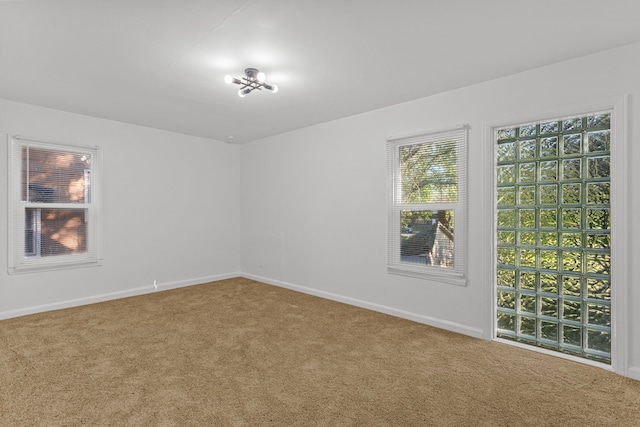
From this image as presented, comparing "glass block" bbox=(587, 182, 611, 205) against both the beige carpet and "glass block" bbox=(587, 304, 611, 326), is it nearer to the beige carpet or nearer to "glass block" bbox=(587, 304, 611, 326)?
"glass block" bbox=(587, 304, 611, 326)

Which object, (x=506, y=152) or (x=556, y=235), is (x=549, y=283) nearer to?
(x=556, y=235)

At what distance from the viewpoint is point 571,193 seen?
2.73 metres

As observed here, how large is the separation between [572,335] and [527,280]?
20.9 inches

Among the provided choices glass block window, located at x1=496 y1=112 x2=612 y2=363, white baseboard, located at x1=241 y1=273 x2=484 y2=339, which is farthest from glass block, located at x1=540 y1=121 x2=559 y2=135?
white baseboard, located at x1=241 y1=273 x2=484 y2=339

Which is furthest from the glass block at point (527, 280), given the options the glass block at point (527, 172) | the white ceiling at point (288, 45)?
the white ceiling at point (288, 45)

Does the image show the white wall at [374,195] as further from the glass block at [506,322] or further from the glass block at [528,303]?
the glass block at [528,303]

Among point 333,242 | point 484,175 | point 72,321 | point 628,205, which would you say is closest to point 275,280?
point 333,242

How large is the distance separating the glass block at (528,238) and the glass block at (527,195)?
0.91 ft

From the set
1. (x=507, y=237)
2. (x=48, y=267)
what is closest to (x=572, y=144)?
(x=507, y=237)

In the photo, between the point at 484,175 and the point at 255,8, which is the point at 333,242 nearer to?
the point at 484,175

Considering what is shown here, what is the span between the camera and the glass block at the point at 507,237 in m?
3.05

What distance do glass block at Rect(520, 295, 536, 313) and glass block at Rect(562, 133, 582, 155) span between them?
1.32 m

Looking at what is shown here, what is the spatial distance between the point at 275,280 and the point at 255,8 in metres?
4.01

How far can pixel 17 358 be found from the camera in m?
2.62
